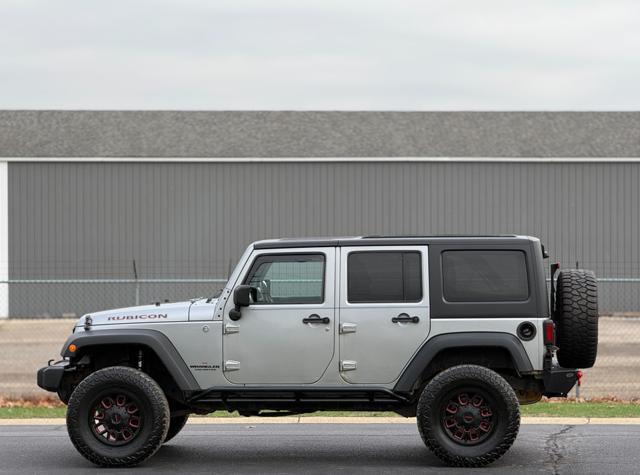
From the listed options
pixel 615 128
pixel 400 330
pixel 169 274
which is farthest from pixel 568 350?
pixel 615 128

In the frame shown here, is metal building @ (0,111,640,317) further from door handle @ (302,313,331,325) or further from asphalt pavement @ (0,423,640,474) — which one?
door handle @ (302,313,331,325)

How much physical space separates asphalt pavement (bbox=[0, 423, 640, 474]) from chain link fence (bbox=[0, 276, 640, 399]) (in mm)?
11313

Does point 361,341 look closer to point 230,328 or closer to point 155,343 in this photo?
point 230,328

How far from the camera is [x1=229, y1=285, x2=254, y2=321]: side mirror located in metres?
10.1

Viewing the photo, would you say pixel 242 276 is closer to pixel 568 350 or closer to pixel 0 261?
pixel 568 350

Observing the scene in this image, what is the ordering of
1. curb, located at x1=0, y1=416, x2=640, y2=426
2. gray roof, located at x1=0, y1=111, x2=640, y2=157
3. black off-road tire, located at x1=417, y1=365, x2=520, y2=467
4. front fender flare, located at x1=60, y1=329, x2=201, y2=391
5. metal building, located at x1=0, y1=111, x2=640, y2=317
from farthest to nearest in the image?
gray roof, located at x1=0, y1=111, x2=640, y2=157 < metal building, located at x1=0, y1=111, x2=640, y2=317 < curb, located at x1=0, y1=416, x2=640, y2=426 < front fender flare, located at x1=60, y1=329, x2=201, y2=391 < black off-road tire, located at x1=417, y1=365, x2=520, y2=467

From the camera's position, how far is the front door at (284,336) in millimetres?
10156

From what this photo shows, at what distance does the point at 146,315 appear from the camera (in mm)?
10414

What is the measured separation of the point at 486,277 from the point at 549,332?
718 mm

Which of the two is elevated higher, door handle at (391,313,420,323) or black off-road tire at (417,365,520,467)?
door handle at (391,313,420,323)

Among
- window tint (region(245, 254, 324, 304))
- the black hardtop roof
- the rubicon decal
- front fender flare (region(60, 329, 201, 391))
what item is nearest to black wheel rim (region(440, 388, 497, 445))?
the black hardtop roof

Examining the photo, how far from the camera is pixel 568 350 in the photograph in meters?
10.2

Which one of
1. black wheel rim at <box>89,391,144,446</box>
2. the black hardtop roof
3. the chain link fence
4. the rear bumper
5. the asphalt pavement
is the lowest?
the chain link fence

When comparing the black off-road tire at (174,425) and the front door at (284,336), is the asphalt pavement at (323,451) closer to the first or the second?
the black off-road tire at (174,425)
